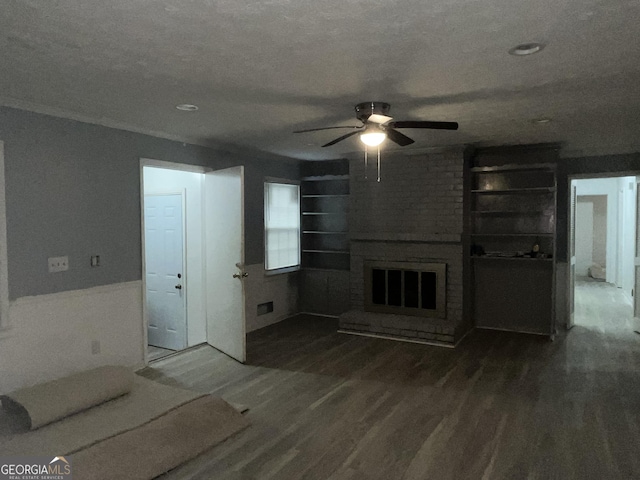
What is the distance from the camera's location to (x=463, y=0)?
1.91 metres

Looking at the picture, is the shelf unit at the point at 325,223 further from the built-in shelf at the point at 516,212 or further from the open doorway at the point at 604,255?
the open doorway at the point at 604,255

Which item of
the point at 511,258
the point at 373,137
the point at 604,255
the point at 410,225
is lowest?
the point at 604,255

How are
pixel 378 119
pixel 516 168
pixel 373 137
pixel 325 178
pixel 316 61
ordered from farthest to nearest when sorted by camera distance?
pixel 325 178, pixel 516 168, pixel 373 137, pixel 378 119, pixel 316 61

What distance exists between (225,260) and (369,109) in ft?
7.63

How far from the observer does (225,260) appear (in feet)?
16.1

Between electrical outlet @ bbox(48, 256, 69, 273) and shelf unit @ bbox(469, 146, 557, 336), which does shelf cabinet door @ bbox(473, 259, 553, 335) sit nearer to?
shelf unit @ bbox(469, 146, 557, 336)

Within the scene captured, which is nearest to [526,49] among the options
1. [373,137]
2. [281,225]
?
[373,137]

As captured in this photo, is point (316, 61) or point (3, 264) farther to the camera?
point (3, 264)

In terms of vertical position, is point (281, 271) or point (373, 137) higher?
point (373, 137)

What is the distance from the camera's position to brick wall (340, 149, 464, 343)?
568 centimetres

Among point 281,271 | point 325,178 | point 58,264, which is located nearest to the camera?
point 58,264

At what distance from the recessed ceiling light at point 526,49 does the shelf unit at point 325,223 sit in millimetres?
4455

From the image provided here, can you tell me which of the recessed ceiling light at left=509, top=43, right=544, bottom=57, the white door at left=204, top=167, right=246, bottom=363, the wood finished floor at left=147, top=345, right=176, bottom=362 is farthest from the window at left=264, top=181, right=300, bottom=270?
the recessed ceiling light at left=509, top=43, right=544, bottom=57

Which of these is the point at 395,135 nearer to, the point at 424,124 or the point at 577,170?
the point at 424,124
